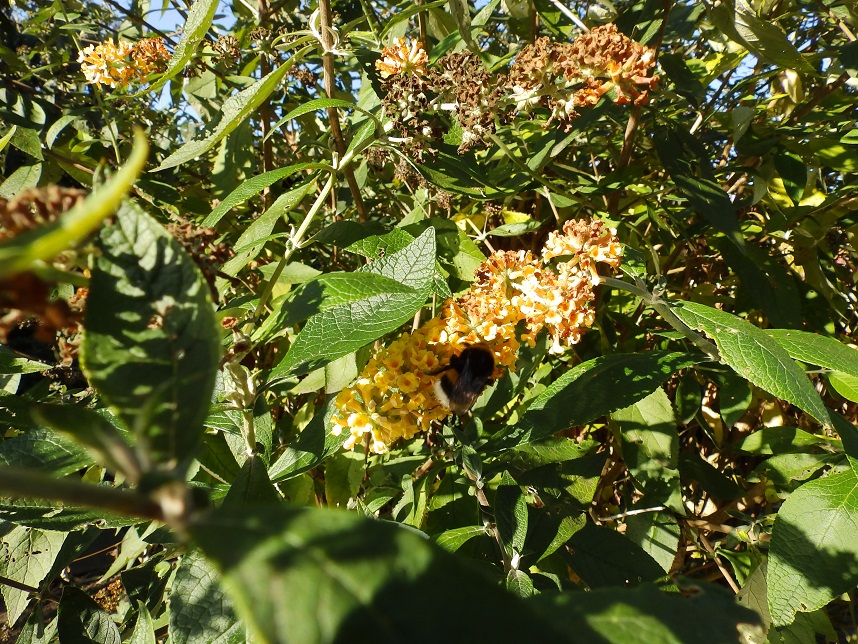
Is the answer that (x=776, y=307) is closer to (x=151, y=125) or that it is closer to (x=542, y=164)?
(x=542, y=164)

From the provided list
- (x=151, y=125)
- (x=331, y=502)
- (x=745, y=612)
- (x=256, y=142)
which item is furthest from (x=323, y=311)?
(x=151, y=125)

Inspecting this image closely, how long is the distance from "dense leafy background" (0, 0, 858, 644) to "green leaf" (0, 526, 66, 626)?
0.03 feet

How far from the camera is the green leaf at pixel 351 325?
1.04 metres

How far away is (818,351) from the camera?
1.30 meters

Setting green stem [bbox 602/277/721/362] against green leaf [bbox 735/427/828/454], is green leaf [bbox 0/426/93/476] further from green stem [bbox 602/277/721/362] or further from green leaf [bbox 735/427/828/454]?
green leaf [bbox 735/427/828/454]

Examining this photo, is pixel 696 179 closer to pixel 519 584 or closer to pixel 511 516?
pixel 511 516

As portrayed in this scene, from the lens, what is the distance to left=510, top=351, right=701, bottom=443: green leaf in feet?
4.23

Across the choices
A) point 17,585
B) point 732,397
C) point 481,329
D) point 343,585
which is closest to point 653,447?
point 732,397

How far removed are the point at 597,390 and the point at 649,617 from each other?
2.65ft

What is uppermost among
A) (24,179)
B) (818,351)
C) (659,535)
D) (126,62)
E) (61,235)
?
(126,62)

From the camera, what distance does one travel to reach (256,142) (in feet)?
9.26

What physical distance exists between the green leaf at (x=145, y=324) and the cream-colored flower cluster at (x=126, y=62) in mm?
1718

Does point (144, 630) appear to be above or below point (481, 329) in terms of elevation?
below

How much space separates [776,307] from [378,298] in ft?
4.32
